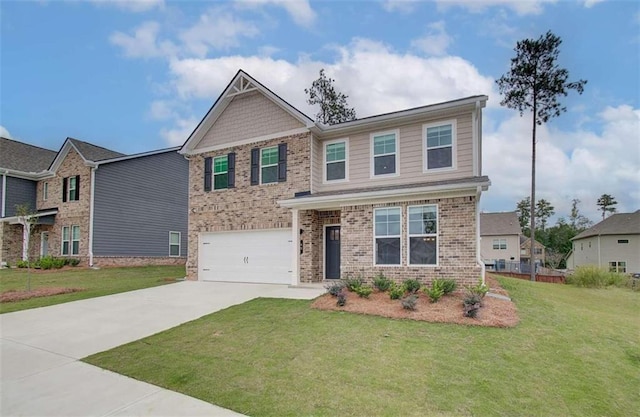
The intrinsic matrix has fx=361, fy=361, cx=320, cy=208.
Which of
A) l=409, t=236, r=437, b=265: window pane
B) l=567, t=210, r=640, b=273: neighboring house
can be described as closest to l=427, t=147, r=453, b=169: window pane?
l=409, t=236, r=437, b=265: window pane

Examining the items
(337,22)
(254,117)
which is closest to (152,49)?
(254,117)

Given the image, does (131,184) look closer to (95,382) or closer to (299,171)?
(299,171)

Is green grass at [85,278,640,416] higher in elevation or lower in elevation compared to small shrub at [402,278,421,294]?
lower

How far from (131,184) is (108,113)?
4257 mm

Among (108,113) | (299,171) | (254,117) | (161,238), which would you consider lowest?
(161,238)

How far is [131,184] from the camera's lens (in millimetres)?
21953

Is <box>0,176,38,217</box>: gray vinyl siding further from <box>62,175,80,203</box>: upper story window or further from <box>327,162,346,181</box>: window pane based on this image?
<box>327,162,346,181</box>: window pane

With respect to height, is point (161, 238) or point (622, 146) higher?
point (622, 146)

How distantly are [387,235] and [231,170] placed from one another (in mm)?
7407

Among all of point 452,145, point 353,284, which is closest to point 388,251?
point 353,284

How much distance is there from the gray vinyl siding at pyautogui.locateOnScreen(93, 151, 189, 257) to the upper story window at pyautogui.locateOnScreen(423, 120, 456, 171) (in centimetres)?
1795

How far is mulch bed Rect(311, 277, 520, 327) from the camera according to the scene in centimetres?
750

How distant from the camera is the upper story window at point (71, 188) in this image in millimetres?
21266

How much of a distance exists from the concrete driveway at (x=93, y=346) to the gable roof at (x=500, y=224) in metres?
35.8
